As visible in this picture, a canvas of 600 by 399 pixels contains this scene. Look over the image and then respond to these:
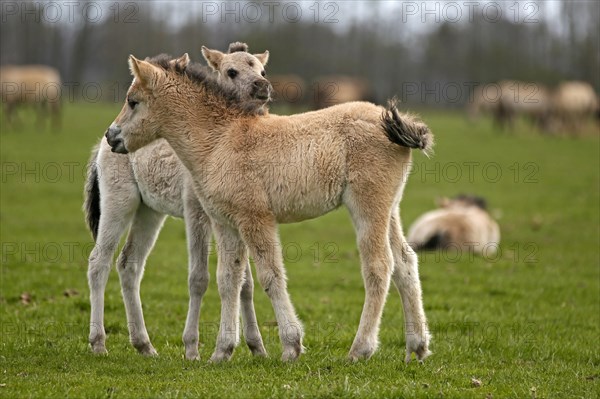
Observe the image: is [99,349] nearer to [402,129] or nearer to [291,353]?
[291,353]

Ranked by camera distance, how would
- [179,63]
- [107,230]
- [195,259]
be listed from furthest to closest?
[107,230], [195,259], [179,63]

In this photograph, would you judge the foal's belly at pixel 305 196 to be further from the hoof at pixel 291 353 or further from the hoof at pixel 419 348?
the hoof at pixel 419 348

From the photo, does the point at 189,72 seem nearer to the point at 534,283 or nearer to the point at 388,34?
the point at 534,283

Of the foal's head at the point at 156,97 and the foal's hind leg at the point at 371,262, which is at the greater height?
the foal's head at the point at 156,97

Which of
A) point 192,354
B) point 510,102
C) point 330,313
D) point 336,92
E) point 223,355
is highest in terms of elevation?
point 223,355

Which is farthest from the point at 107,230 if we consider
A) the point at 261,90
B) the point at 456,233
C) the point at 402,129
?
the point at 456,233

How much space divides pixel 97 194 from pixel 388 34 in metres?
81.4

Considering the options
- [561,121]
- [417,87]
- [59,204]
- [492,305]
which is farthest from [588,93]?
[492,305]

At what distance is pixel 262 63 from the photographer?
9.77m

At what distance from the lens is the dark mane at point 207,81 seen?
296 inches

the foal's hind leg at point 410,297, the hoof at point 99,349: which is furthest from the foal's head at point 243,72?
the hoof at point 99,349

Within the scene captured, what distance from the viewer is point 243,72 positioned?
905 centimetres

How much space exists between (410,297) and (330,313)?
3092 millimetres

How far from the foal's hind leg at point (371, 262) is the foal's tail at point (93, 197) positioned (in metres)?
3.09
